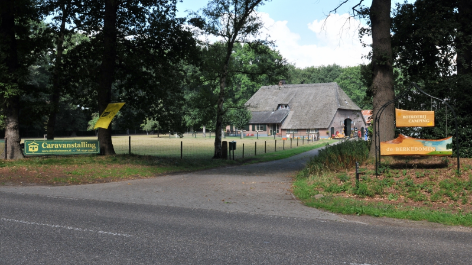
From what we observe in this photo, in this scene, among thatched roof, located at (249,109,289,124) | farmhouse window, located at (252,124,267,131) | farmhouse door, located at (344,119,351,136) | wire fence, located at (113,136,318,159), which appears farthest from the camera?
farmhouse window, located at (252,124,267,131)

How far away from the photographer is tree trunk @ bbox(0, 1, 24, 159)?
63.8 ft

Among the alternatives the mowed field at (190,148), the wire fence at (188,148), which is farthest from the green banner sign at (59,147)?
the wire fence at (188,148)

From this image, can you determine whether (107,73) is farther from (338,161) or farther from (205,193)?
(338,161)

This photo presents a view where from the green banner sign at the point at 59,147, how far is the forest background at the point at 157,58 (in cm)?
179

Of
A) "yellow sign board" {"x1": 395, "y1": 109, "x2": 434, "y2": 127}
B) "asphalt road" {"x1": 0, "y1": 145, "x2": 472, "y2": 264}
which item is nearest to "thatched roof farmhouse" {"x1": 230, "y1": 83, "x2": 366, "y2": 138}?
"yellow sign board" {"x1": 395, "y1": 109, "x2": 434, "y2": 127}

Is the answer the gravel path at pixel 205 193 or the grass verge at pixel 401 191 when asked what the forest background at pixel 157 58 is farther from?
the gravel path at pixel 205 193

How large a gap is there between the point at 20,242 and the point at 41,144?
14.5 meters

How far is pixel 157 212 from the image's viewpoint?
9.36 meters

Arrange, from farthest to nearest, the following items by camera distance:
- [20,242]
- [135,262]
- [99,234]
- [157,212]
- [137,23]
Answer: [137,23] → [157,212] → [99,234] → [20,242] → [135,262]

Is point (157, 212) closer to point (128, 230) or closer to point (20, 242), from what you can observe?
point (128, 230)

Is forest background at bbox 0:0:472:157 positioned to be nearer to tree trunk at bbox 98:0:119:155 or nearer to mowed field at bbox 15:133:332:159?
tree trunk at bbox 98:0:119:155

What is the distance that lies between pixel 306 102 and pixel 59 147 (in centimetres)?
6418

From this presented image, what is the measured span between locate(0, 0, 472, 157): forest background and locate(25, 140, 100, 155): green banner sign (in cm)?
179

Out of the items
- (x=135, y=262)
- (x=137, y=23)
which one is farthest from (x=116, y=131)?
(x=135, y=262)
